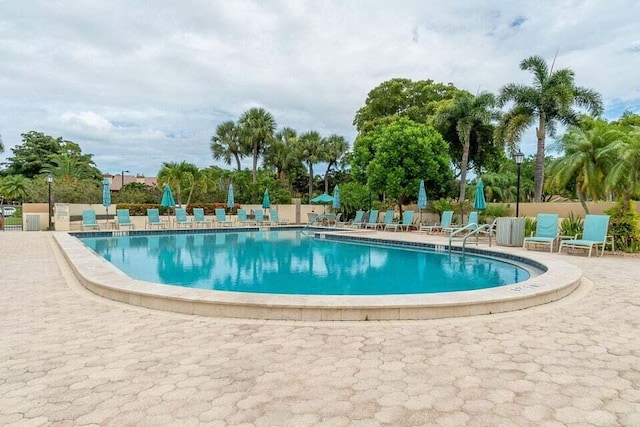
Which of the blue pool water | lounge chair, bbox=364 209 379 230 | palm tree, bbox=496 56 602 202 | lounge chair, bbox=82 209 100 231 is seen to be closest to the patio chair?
lounge chair, bbox=364 209 379 230

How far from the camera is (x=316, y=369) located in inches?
126

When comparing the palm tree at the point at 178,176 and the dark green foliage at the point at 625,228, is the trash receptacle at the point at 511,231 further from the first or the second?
the palm tree at the point at 178,176

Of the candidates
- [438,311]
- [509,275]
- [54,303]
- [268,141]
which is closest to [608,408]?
[438,311]

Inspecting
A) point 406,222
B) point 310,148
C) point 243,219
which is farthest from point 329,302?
point 310,148

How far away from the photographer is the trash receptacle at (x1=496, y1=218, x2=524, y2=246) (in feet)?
40.5

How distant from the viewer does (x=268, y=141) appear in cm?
3603

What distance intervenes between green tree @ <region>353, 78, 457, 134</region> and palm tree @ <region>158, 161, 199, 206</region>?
12.5m

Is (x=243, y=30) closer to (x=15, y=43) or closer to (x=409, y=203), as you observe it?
(x=15, y=43)

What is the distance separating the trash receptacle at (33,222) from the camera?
64.8 feet

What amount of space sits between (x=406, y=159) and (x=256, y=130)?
1855 cm

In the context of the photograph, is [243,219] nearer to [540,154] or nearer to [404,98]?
[404,98]

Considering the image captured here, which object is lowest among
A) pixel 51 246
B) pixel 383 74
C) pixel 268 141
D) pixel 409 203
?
pixel 51 246

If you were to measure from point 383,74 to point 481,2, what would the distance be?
15107 millimetres

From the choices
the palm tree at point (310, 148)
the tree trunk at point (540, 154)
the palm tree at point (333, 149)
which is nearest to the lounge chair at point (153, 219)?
the palm tree at point (310, 148)
